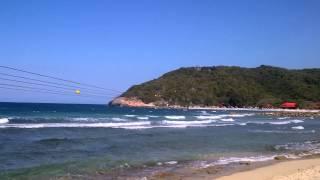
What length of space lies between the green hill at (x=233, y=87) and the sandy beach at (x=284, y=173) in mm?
125546

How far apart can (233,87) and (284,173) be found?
147289 millimetres

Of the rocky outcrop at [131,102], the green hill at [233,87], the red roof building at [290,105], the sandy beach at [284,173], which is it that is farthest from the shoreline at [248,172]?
the rocky outcrop at [131,102]

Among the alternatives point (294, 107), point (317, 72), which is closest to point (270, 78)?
point (317, 72)

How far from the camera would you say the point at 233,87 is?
161 m

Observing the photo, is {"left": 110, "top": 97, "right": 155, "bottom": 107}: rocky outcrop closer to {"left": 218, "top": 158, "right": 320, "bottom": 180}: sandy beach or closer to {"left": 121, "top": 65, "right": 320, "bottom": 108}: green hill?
{"left": 121, "top": 65, "right": 320, "bottom": 108}: green hill

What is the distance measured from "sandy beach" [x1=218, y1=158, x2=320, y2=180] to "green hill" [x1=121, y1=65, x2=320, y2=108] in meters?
126

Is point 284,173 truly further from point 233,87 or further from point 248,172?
point 233,87

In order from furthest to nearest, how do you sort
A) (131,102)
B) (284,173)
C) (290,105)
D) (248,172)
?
1. (131,102)
2. (290,105)
3. (248,172)
4. (284,173)

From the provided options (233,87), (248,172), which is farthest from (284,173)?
(233,87)

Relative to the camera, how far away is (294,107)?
426 feet

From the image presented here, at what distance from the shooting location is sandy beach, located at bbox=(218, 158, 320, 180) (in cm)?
1363

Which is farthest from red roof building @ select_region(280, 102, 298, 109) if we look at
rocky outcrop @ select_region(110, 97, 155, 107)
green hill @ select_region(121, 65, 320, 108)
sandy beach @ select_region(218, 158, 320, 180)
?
sandy beach @ select_region(218, 158, 320, 180)

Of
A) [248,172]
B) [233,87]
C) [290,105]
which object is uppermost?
[233,87]

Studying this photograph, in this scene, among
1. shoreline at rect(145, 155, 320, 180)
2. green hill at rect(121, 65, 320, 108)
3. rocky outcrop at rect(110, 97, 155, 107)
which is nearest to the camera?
shoreline at rect(145, 155, 320, 180)
